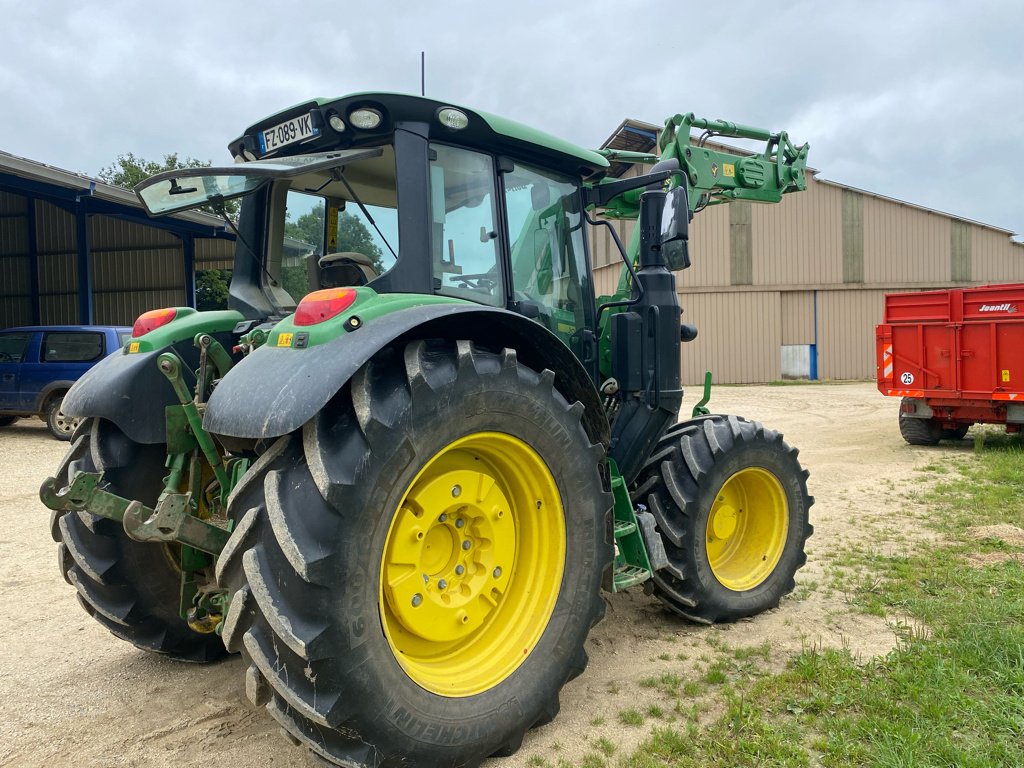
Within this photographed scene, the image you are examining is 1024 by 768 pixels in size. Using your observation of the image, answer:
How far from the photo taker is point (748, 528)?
173 inches

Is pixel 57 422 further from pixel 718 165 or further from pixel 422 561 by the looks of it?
pixel 422 561

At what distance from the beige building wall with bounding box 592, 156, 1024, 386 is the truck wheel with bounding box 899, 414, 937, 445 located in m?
13.9

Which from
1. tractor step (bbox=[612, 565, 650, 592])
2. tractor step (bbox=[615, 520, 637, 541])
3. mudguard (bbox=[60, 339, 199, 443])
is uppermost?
mudguard (bbox=[60, 339, 199, 443])

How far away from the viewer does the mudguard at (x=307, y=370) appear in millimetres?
2234

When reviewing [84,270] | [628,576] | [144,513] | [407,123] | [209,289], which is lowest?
[628,576]

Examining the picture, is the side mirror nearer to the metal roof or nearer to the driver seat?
the driver seat

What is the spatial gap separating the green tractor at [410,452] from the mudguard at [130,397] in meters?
0.01

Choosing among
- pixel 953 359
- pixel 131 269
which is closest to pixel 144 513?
pixel 953 359

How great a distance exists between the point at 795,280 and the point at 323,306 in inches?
976

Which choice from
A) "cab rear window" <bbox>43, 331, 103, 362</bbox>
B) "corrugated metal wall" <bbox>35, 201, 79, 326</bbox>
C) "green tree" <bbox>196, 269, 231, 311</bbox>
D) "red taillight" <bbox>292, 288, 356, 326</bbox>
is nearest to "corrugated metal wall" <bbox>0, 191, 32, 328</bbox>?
"corrugated metal wall" <bbox>35, 201, 79, 326</bbox>

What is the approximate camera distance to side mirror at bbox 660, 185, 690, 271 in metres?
3.59

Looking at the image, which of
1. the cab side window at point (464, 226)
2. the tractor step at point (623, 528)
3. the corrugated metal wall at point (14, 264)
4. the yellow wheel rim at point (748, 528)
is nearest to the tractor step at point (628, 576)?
the tractor step at point (623, 528)

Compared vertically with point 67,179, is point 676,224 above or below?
below

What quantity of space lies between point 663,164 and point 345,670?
2762 mm
